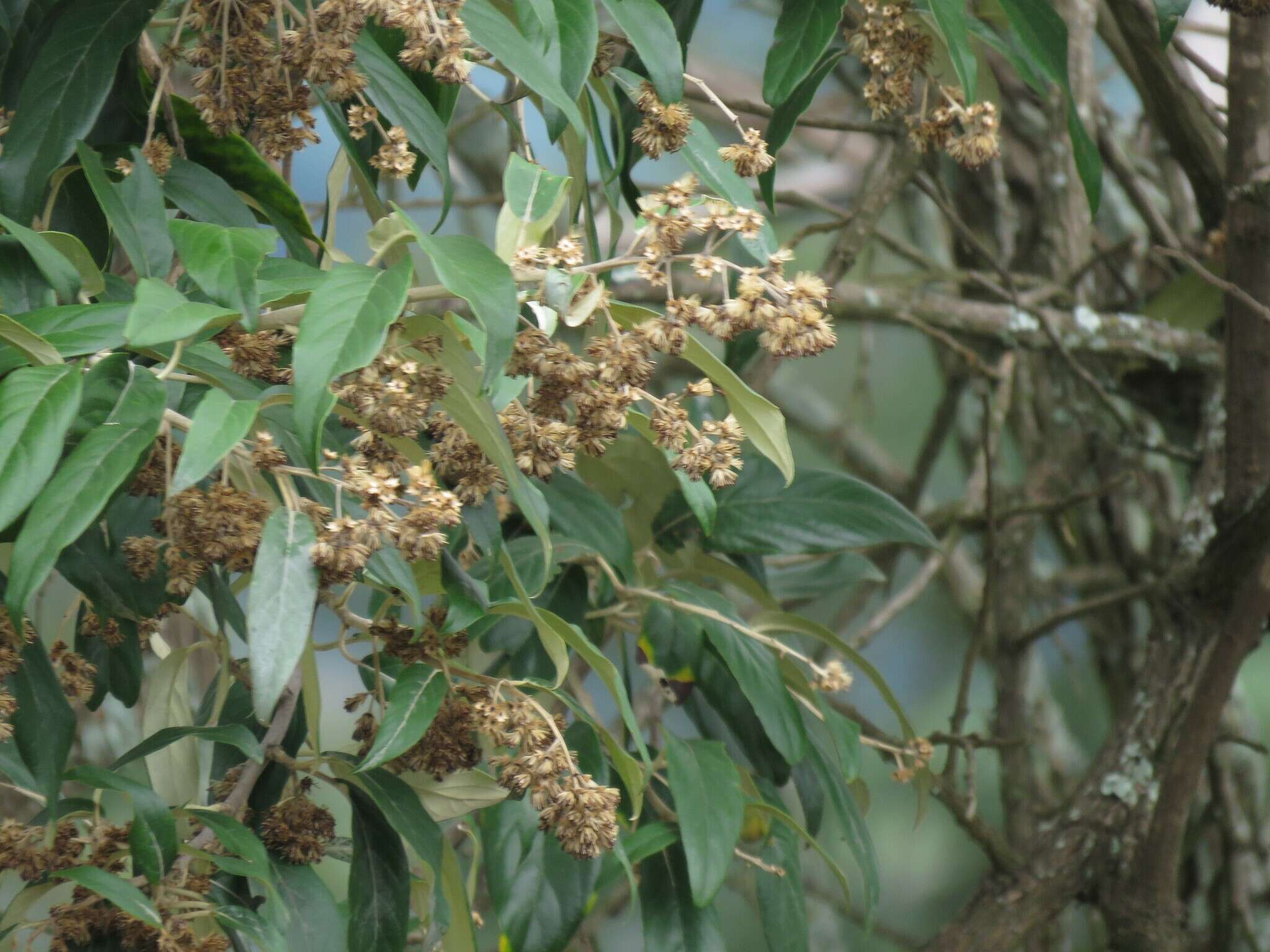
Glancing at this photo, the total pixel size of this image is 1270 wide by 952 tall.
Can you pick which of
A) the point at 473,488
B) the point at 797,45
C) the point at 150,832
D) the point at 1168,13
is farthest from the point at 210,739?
the point at 1168,13

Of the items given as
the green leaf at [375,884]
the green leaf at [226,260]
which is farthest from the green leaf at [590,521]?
the green leaf at [226,260]

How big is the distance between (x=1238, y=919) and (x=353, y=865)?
1.16 meters

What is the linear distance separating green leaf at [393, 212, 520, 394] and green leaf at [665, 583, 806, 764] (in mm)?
343

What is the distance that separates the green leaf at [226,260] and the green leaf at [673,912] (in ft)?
1.33

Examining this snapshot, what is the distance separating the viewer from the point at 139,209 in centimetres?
50

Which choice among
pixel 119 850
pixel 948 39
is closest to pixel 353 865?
pixel 119 850

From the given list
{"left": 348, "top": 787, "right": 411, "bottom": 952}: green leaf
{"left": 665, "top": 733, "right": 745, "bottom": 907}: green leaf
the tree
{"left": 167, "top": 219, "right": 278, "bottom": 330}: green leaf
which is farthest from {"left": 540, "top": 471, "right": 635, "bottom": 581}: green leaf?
{"left": 167, "top": 219, "right": 278, "bottom": 330}: green leaf

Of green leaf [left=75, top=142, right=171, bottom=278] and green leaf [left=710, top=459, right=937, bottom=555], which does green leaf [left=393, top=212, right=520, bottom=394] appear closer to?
green leaf [left=75, top=142, right=171, bottom=278]

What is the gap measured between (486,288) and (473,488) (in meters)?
0.10

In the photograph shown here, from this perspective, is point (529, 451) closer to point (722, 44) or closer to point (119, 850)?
point (119, 850)

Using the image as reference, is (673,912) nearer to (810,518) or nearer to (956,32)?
(810,518)

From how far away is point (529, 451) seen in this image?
1.51 feet

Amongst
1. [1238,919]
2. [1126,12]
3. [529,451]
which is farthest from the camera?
[1238,919]

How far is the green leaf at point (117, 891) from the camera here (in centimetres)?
43
